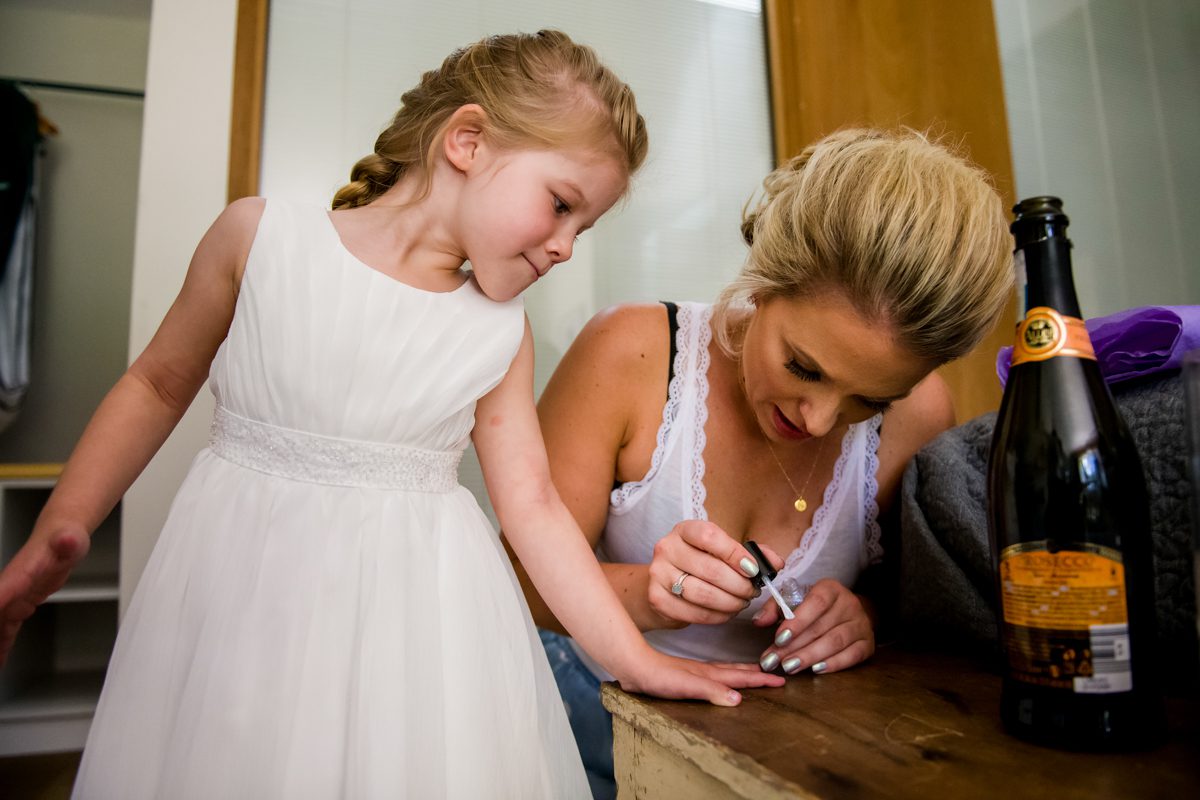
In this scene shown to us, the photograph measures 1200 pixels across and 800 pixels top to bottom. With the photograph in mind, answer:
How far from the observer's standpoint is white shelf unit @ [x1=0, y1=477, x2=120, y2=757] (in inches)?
66.1

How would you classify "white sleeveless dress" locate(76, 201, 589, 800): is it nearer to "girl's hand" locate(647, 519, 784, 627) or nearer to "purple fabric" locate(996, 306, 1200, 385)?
"girl's hand" locate(647, 519, 784, 627)

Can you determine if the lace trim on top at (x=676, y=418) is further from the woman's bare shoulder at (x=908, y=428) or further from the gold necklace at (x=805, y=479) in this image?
the woman's bare shoulder at (x=908, y=428)

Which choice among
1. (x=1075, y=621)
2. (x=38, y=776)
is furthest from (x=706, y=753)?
(x=38, y=776)

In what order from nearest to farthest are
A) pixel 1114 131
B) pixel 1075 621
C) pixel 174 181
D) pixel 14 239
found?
pixel 1075 621, pixel 174 181, pixel 1114 131, pixel 14 239

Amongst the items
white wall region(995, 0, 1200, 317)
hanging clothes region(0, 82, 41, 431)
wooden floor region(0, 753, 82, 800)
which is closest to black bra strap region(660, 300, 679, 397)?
white wall region(995, 0, 1200, 317)

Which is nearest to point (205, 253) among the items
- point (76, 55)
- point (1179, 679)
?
point (1179, 679)

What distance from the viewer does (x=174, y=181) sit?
57.0 inches

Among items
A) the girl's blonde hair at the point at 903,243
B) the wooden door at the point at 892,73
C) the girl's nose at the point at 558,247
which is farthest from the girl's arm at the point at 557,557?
the wooden door at the point at 892,73

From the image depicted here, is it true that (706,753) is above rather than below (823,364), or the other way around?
below

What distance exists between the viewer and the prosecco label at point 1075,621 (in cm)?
38

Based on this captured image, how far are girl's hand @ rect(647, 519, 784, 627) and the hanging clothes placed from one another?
7.37ft

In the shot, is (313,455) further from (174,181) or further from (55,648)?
(55,648)

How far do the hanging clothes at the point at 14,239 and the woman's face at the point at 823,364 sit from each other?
7.32 ft

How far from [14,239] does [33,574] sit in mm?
2094
